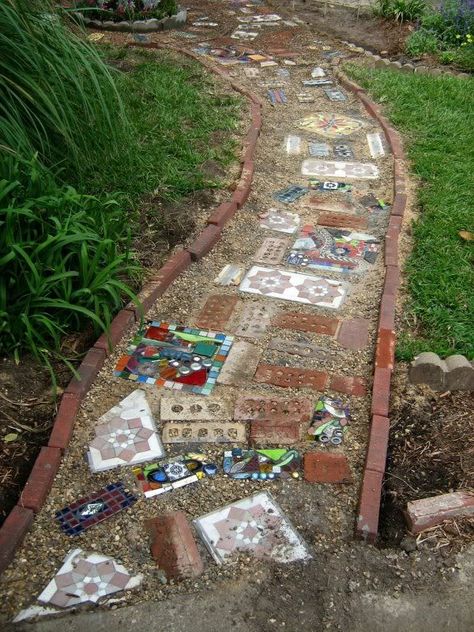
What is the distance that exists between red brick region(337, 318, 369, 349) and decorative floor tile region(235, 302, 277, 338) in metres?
0.38

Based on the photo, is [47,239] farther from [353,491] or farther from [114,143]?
[353,491]

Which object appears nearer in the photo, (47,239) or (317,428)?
(317,428)

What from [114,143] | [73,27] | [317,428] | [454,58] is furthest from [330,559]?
[454,58]

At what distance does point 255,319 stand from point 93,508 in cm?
141

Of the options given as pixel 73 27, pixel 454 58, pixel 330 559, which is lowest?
pixel 330 559

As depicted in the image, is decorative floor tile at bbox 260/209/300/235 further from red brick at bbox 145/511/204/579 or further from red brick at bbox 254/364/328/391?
red brick at bbox 145/511/204/579

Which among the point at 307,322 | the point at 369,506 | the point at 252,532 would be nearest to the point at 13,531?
the point at 252,532

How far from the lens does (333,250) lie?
423cm

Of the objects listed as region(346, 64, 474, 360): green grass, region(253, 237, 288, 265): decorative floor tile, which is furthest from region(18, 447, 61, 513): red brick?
region(253, 237, 288, 265): decorative floor tile

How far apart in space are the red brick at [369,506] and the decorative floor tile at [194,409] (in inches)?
26.4

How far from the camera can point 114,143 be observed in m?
4.08

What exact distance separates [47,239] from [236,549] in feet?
5.33

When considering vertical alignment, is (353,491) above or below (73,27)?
below

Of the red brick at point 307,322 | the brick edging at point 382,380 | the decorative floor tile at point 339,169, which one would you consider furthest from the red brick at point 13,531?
the decorative floor tile at point 339,169
